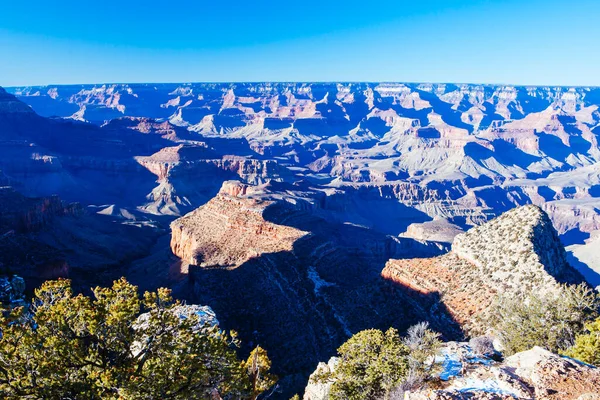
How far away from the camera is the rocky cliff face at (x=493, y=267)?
36.3 metres

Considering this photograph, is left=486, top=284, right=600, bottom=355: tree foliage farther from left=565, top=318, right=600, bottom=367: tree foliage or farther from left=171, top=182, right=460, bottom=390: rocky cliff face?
left=171, top=182, right=460, bottom=390: rocky cliff face

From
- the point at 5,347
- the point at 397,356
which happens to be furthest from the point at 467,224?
the point at 5,347

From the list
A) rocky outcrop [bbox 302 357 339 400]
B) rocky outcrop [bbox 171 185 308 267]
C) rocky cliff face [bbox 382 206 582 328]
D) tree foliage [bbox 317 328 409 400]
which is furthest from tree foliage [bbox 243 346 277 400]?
rocky outcrop [bbox 171 185 308 267]

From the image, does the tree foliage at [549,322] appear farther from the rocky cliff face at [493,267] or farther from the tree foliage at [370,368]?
the tree foliage at [370,368]

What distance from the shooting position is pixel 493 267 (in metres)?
38.9

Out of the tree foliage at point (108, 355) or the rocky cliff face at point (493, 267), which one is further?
the rocky cliff face at point (493, 267)

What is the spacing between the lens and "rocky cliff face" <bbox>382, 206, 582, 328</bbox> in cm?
3628

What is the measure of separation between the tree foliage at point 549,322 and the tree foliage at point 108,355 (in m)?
18.7

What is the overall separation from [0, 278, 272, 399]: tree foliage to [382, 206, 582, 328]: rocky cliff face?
25178mm

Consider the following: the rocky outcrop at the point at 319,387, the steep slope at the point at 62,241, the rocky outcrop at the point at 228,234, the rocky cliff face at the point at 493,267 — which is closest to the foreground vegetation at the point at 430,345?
the rocky outcrop at the point at 319,387

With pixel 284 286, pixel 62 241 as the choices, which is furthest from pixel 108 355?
pixel 62 241

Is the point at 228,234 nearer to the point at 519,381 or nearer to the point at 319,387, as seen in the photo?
the point at 319,387

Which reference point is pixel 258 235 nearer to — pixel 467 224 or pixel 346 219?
pixel 346 219

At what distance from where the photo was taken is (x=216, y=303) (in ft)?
160
